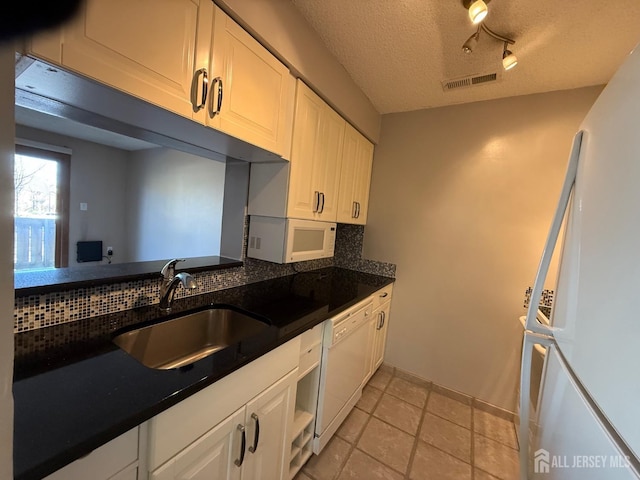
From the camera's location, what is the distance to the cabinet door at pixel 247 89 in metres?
1.04

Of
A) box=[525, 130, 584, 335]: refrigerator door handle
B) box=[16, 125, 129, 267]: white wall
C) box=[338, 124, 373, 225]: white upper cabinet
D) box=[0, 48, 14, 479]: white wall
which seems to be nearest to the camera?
box=[0, 48, 14, 479]: white wall

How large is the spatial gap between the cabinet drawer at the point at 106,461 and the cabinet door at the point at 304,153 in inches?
46.1

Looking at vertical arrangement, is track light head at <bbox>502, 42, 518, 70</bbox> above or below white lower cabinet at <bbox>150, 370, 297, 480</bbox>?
above

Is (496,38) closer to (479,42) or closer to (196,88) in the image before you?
(479,42)

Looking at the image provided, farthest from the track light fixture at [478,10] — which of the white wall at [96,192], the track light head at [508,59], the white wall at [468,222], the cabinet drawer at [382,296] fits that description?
the white wall at [96,192]

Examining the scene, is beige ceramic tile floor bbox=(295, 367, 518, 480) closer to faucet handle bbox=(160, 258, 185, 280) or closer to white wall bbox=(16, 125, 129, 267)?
faucet handle bbox=(160, 258, 185, 280)

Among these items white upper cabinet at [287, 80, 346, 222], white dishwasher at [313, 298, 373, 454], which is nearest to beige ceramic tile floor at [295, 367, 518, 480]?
white dishwasher at [313, 298, 373, 454]

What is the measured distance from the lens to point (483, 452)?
5.60 ft

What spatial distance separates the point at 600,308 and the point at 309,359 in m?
1.15

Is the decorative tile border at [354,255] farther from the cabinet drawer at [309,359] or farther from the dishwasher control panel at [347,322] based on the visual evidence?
the cabinet drawer at [309,359]

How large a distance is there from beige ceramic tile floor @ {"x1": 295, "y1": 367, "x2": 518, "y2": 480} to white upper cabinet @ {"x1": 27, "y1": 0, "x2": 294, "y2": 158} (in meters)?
1.85

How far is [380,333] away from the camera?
235cm

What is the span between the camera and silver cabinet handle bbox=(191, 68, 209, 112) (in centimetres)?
98

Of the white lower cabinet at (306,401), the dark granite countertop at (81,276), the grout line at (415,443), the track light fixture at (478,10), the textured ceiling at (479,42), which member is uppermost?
the textured ceiling at (479,42)
